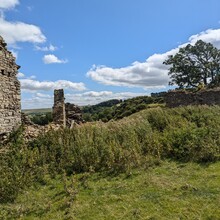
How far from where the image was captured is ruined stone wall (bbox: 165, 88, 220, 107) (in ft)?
69.4

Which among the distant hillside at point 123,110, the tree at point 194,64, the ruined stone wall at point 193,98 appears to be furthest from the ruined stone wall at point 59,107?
the tree at point 194,64

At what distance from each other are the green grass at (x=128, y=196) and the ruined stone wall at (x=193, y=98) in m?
14.4

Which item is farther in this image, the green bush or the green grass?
the green bush

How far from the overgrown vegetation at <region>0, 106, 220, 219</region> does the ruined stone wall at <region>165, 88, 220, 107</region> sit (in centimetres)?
1083

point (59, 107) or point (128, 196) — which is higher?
point (59, 107)

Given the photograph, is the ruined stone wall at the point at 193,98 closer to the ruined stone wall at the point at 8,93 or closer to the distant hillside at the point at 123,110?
the distant hillside at the point at 123,110

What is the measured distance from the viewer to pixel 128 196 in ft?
20.5

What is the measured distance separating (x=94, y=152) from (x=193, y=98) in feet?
50.0

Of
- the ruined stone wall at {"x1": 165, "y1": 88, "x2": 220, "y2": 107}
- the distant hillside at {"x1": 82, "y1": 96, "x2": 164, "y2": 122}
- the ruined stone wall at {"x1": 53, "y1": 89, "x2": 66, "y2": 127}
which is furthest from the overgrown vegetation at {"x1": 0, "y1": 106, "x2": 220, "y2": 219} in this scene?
the distant hillside at {"x1": 82, "y1": 96, "x2": 164, "y2": 122}

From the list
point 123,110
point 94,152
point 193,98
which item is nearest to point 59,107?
point 94,152

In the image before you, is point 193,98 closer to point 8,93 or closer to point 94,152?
point 94,152

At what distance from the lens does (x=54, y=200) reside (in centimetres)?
633

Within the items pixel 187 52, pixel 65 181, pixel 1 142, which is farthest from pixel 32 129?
pixel 187 52

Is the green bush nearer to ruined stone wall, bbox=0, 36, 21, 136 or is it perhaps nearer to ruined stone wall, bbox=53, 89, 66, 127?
ruined stone wall, bbox=0, 36, 21, 136
